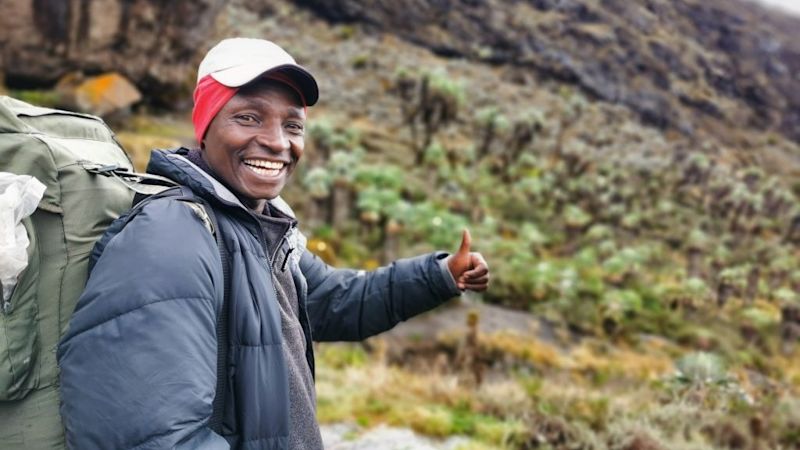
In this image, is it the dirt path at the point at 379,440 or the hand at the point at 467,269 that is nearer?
the hand at the point at 467,269

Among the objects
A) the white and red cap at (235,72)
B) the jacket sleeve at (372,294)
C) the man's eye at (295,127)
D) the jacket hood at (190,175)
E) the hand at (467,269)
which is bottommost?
the jacket sleeve at (372,294)

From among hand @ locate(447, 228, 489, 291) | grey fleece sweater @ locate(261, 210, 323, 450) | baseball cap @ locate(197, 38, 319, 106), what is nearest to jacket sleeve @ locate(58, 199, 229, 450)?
grey fleece sweater @ locate(261, 210, 323, 450)

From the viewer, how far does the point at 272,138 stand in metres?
1.65

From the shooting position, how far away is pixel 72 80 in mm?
19203

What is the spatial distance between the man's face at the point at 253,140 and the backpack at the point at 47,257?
190 mm

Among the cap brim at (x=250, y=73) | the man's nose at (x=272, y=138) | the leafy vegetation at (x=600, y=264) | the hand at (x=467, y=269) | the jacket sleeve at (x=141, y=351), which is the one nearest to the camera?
the jacket sleeve at (x=141, y=351)

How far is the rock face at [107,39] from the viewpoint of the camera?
17.8m

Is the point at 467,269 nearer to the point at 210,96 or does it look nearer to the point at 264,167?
the point at 264,167

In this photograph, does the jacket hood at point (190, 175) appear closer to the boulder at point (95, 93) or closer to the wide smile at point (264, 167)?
the wide smile at point (264, 167)

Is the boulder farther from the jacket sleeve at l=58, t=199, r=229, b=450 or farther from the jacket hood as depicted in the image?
the jacket sleeve at l=58, t=199, r=229, b=450

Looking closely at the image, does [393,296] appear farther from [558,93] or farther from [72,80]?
[558,93]

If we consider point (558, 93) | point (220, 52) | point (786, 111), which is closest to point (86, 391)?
point (220, 52)

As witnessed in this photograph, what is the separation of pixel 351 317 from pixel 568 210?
91.1 ft

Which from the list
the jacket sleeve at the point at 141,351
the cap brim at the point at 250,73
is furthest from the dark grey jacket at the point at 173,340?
the cap brim at the point at 250,73
